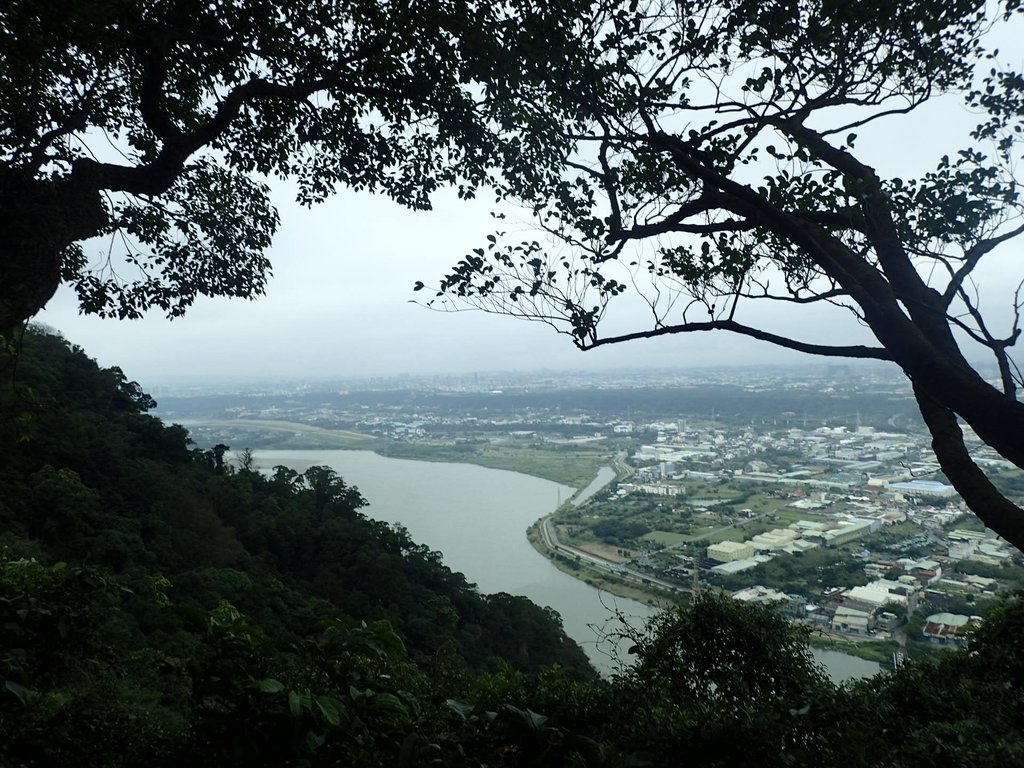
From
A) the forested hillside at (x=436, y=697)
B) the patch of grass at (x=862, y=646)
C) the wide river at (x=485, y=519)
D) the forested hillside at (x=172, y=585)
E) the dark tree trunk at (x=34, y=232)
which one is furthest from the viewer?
the wide river at (x=485, y=519)

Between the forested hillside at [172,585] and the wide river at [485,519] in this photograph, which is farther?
the wide river at [485,519]

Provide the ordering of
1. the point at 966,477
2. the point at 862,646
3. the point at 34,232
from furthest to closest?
1. the point at 862,646
2. the point at 34,232
3. the point at 966,477

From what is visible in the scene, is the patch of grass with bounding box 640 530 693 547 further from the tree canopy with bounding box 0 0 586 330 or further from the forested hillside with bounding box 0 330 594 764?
the tree canopy with bounding box 0 0 586 330

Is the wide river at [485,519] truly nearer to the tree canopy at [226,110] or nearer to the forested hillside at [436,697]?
the forested hillside at [436,697]

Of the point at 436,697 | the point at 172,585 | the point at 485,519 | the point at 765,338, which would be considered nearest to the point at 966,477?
the point at 765,338

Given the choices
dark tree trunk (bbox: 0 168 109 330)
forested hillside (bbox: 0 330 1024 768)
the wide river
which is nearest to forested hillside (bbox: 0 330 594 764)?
forested hillside (bbox: 0 330 1024 768)

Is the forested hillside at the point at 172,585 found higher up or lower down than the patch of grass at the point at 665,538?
higher up

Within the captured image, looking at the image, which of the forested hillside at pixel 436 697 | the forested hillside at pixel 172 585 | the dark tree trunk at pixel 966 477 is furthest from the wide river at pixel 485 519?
the dark tree trunk at pixel 966 477

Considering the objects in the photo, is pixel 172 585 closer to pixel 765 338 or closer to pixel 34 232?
pixel 34 232

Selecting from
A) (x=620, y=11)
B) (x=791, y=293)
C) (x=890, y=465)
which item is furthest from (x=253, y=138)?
(x=890, y=465)
